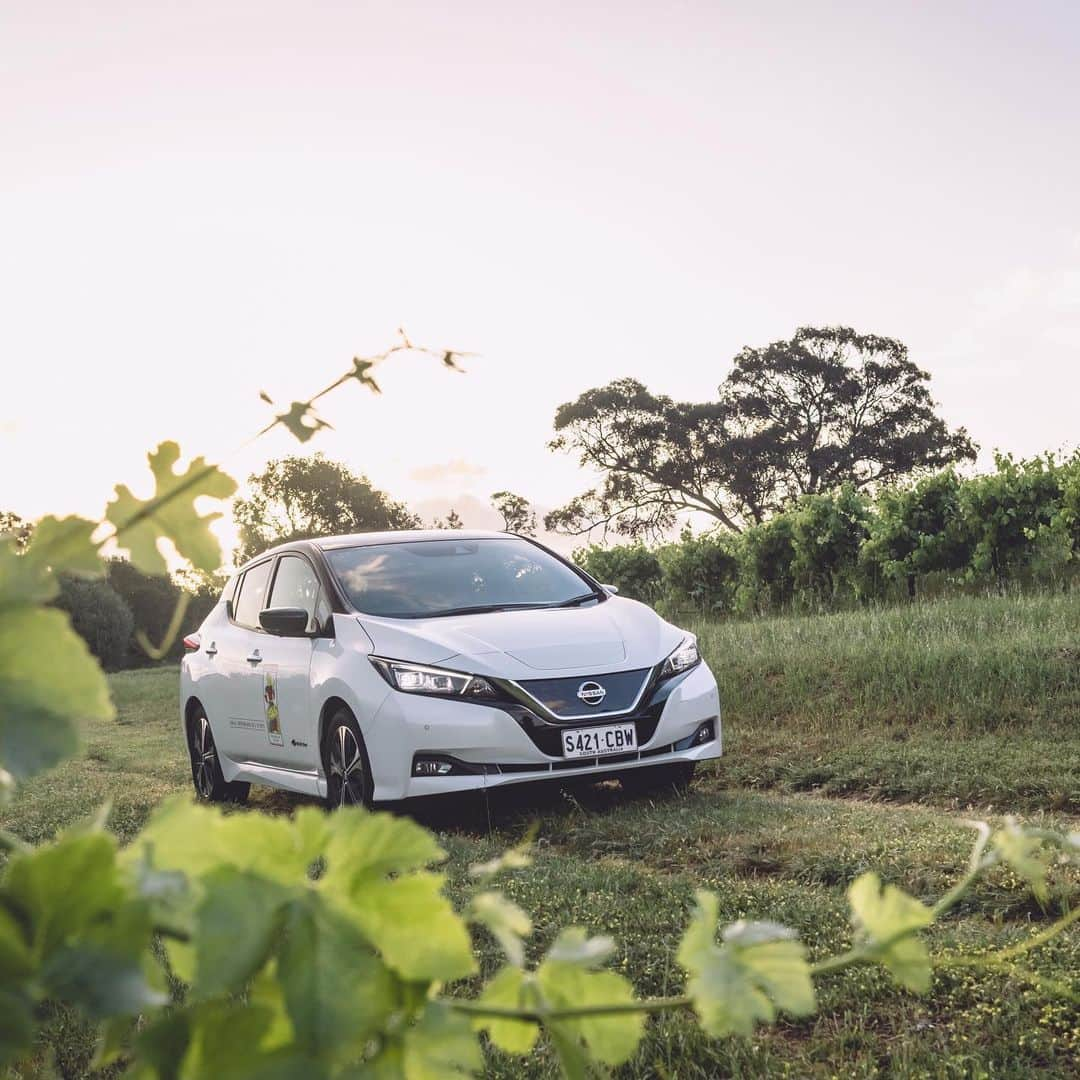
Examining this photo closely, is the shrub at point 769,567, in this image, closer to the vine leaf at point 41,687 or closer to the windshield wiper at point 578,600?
the windshield wiper at point 578,600

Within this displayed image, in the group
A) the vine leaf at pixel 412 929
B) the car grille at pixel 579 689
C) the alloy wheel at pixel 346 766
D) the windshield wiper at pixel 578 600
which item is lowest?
the alloy wheel at pixel 346 766

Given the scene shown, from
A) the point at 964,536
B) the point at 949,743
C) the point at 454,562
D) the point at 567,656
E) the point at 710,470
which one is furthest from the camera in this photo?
the point at 710,470

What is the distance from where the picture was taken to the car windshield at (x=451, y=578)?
7561mm

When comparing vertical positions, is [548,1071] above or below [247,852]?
below

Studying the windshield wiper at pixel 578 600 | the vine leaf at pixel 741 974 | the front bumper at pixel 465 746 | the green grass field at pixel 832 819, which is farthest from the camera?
the windshield wiper at pixel 578 600

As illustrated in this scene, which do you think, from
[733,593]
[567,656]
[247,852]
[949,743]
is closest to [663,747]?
[567,656]

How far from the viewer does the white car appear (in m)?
6.63

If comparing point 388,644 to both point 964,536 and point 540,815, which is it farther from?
point 964,536

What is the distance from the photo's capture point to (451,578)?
7859 millimetres

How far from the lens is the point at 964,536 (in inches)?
642

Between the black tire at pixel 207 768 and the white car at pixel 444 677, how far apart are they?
0.10 metres

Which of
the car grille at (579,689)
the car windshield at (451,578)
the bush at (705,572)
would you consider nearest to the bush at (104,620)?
the bush at (705,572)

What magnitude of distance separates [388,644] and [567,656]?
0.99 meters

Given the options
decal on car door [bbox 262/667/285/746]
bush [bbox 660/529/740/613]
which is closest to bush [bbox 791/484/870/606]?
bush [bbox 660/529/740/613]
